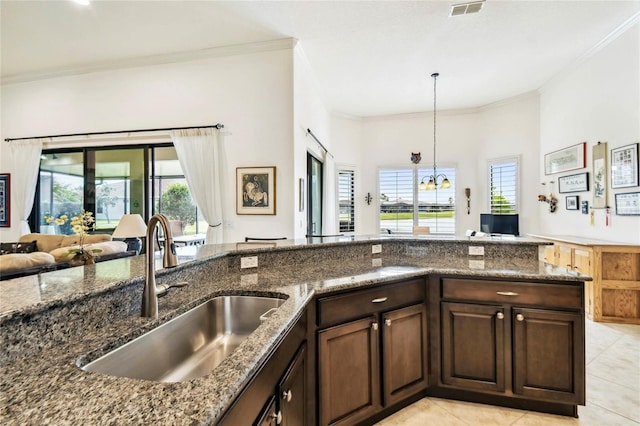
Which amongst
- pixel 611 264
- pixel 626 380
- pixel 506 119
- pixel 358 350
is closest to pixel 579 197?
pixel 611 264

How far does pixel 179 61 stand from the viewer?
13.0ft

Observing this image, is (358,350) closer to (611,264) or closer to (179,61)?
(611,264)

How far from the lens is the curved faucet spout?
1105 mm

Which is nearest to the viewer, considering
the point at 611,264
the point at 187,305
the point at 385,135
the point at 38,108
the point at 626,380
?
the point at 187,305

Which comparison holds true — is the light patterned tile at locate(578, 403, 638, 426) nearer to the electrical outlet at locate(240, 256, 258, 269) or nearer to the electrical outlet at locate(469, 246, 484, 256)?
the electrical outlet at locate(469, 246, 484, 256)

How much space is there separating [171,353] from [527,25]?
14.8ft

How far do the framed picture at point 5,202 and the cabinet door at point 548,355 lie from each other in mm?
6663

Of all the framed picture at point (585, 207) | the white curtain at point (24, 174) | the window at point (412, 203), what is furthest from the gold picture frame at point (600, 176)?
the white curtain at point (24, 174)

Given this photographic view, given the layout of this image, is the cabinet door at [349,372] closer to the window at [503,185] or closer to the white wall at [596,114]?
the white wall at [596,114]

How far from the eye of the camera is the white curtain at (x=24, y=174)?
4.46 meters

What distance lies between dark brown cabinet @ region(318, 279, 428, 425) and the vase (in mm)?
2369

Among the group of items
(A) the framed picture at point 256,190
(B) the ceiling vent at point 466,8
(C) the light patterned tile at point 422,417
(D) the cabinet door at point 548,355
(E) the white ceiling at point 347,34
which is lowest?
(C) the light patterned tile at point 422,417

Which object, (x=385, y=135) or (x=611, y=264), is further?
(x=385, y=135)

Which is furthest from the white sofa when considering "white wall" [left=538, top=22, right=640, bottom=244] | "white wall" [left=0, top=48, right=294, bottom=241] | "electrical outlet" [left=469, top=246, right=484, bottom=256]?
"white wall" [left=538, top=22, right=640, bottom=244]
